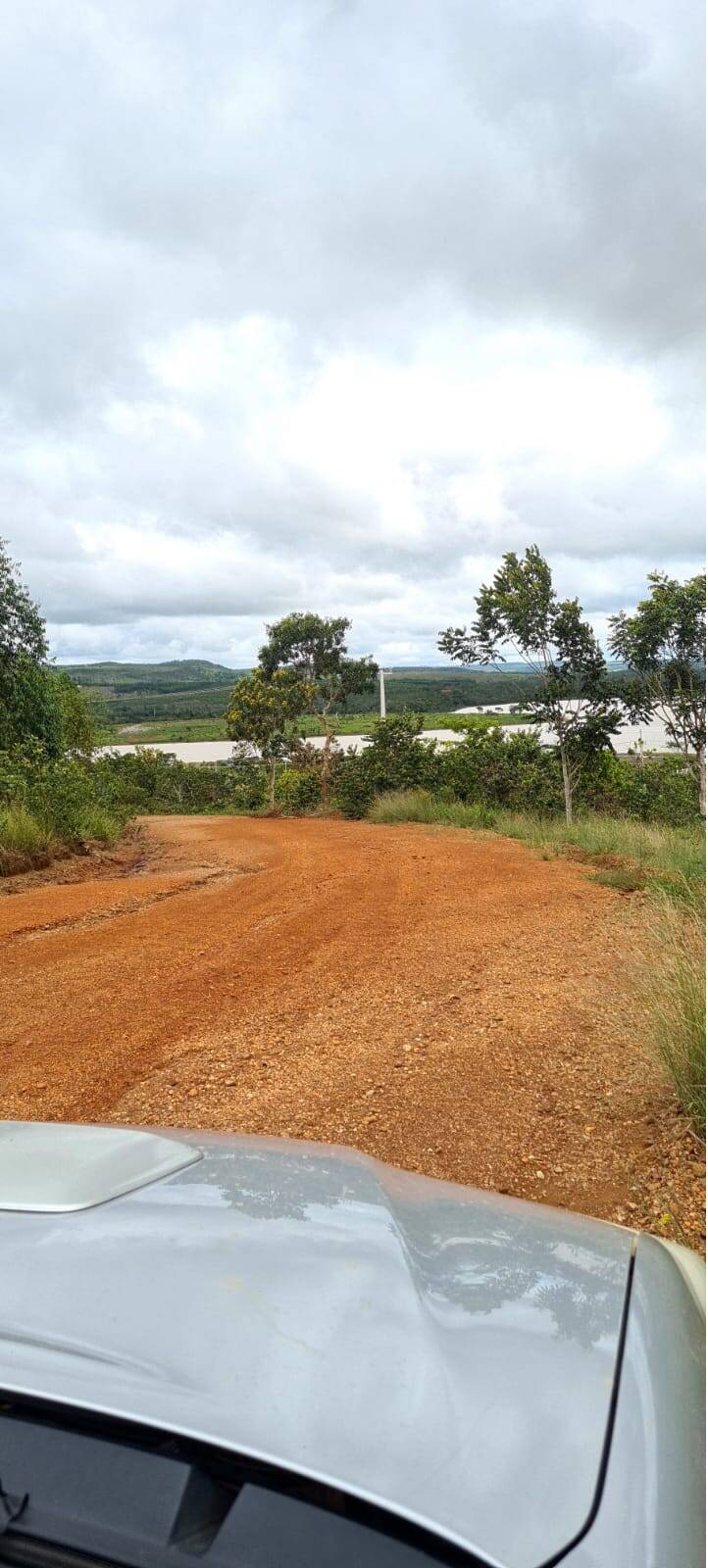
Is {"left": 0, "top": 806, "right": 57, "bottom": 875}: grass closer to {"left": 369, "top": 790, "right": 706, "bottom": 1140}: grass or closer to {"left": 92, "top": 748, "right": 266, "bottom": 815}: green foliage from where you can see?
{"left": 369, "top": 790, "right": 706, "bottom": 1140}: grass

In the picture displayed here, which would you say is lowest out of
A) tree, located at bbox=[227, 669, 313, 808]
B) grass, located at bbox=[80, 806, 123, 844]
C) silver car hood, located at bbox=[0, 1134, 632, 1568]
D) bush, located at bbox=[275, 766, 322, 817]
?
bush, located at bbox=[275, 766, 322, 817]

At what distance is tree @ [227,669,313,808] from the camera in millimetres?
21281

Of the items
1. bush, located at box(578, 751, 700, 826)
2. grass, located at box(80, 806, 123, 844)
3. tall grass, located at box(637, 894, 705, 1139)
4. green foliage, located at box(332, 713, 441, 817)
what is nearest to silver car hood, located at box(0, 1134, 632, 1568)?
tall grass, located at box(637, 894, 705, 1139)

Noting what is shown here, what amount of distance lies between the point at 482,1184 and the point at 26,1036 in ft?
8.14

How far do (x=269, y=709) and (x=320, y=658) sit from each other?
7.17 ft

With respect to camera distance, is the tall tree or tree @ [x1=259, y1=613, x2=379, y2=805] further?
tree @ [x1=259, y1=613, x2=379, y2=805]

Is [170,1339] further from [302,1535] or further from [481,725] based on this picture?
[481,725]

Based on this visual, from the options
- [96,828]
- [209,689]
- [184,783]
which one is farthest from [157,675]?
[96,828]

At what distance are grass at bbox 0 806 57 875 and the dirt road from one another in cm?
156

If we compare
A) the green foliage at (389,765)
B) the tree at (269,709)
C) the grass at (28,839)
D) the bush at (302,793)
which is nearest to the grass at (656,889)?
the green foliage at (389,765)

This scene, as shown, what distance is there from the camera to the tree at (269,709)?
21281mm

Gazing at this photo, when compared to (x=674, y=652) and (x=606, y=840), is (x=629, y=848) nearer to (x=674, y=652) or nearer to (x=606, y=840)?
(x=606, y=840)

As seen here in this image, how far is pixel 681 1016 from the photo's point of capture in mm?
3150

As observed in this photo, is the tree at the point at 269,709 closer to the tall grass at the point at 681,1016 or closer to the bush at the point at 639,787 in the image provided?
the bush at the point at 639,787
